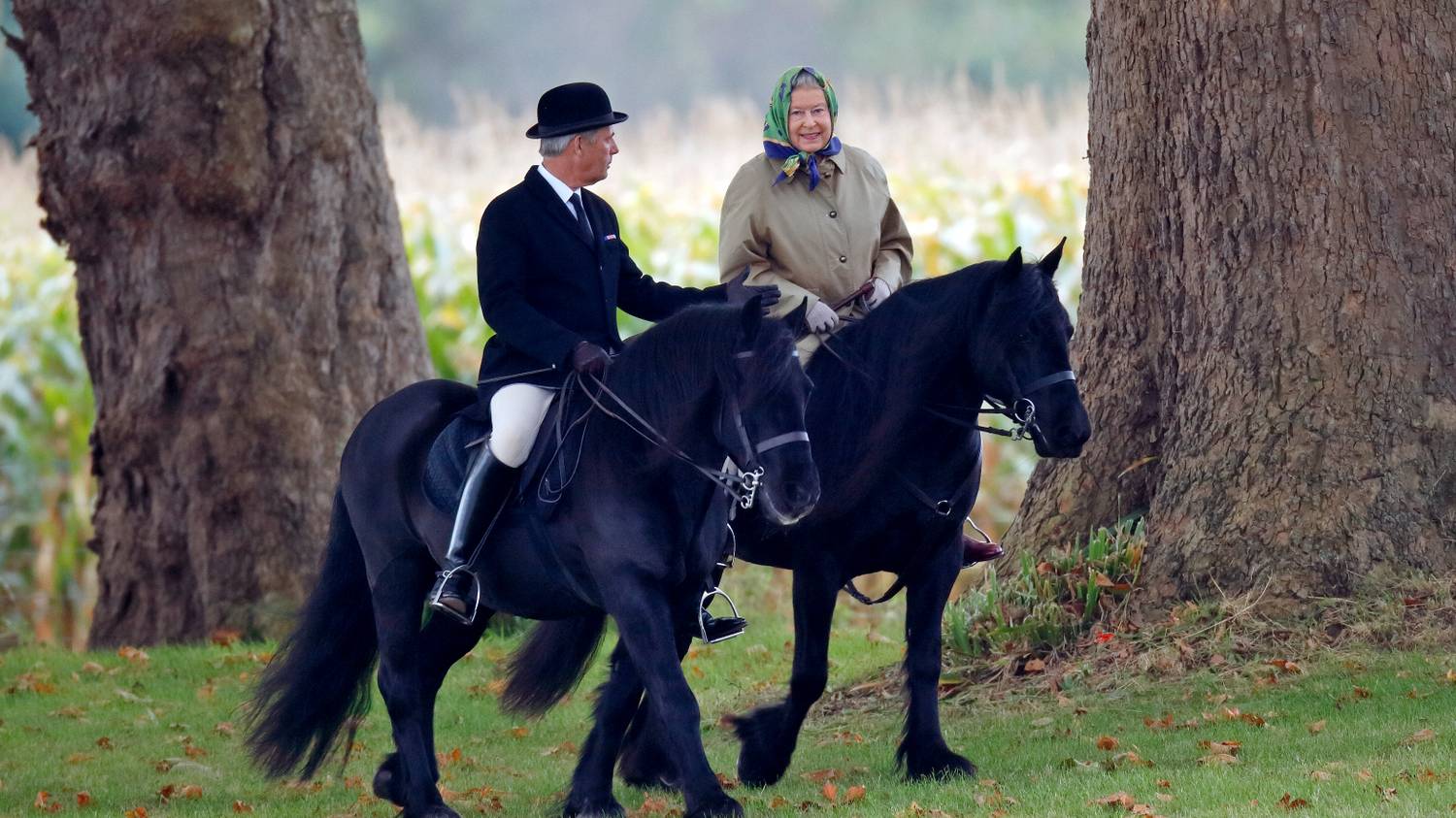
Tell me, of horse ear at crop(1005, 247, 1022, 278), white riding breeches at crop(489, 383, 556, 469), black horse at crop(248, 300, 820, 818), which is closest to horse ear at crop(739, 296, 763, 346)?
black horse at crop(248, 300, 820, 818)

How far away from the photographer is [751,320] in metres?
5.76

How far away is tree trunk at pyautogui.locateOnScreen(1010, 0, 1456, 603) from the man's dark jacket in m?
2.80

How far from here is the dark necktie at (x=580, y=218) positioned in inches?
254

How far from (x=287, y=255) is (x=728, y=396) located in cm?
625

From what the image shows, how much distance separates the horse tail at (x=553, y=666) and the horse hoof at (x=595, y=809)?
84 centimetres

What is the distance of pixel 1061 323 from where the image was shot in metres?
6.46

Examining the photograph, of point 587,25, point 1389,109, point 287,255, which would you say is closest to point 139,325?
point 287,255

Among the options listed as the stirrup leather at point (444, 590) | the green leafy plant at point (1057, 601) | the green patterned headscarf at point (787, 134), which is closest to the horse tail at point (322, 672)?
the stirrup leather at point (444, 590)

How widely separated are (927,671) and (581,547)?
1548mm

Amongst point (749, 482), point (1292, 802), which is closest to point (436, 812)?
point (749, 482)

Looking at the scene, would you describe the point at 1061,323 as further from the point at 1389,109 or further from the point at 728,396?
the point at 1389,109

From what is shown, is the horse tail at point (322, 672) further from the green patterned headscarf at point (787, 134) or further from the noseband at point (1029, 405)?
the noseband at point (1029, 405)

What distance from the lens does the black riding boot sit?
626 cm

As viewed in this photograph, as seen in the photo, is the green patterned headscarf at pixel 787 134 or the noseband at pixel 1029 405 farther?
the green patterned headscarf at pixel 787 134
